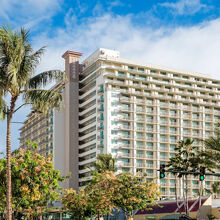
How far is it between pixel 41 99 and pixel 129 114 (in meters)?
90.2

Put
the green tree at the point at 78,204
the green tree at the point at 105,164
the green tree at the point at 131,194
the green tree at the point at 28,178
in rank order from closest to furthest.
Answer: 1. the green tree at the point at 28,178
2. the green tree at the point at 131,194
3. the green tree at the point at 78,204
4. the green tree at the point at 105,164

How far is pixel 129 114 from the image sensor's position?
376 ft

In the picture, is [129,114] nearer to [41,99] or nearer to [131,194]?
[131,194]

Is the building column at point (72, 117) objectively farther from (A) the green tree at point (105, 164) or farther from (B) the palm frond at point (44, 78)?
(B) the palm frond at point (44, 78)

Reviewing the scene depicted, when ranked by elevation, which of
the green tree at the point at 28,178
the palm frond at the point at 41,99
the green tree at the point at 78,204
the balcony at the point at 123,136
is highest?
the balcony at the point at 123,136

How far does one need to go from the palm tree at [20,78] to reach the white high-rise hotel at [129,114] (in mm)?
84143

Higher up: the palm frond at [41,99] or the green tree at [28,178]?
the palm frond at [41,99]

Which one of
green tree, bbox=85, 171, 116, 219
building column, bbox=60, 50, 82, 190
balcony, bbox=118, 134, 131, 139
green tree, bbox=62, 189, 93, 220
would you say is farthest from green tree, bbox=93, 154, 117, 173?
building column, bbox=60, 50, 82, 190

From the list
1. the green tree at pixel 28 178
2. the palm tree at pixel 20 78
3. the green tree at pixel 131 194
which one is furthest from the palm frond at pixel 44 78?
the green tree at pixel 131 194

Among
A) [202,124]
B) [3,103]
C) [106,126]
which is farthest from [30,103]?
[202,124]

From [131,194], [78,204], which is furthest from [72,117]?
[131,194]

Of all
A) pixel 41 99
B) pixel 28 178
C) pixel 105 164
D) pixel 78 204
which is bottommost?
pixel 78 204

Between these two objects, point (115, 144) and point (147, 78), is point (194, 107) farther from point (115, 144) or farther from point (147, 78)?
point (115, 144)

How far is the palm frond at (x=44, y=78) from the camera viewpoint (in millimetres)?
25031
